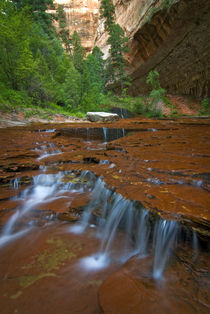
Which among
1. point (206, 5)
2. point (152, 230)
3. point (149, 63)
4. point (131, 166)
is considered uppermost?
point (206, 5)

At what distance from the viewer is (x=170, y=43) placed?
18.1 metres

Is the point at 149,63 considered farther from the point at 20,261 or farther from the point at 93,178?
the point at 20,261

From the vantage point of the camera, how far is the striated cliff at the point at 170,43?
15.4 m

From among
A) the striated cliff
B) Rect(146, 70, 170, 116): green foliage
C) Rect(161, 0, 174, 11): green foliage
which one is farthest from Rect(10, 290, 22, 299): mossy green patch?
Rect(161, 0, 174, 11): green foliage

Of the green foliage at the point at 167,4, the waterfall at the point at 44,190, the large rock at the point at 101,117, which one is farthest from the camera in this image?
Answer: the green foliage at the point at 167,4

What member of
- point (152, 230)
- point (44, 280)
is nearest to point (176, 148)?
point (152, 230)

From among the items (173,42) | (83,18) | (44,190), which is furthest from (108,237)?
(83,18)

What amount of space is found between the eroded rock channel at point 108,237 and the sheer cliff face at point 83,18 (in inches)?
2353

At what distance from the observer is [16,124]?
32.1 feet

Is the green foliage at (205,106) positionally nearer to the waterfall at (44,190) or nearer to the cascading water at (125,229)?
the waterfall at (44,190)

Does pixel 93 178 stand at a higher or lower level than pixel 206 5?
lower

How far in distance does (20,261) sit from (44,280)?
44 cm

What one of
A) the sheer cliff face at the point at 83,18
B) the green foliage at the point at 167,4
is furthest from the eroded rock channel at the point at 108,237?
the sheer cliff face at the point at 83,18

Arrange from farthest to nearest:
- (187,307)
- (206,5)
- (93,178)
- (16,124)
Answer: (206,5), (16,124), (93,178), (187,307)
